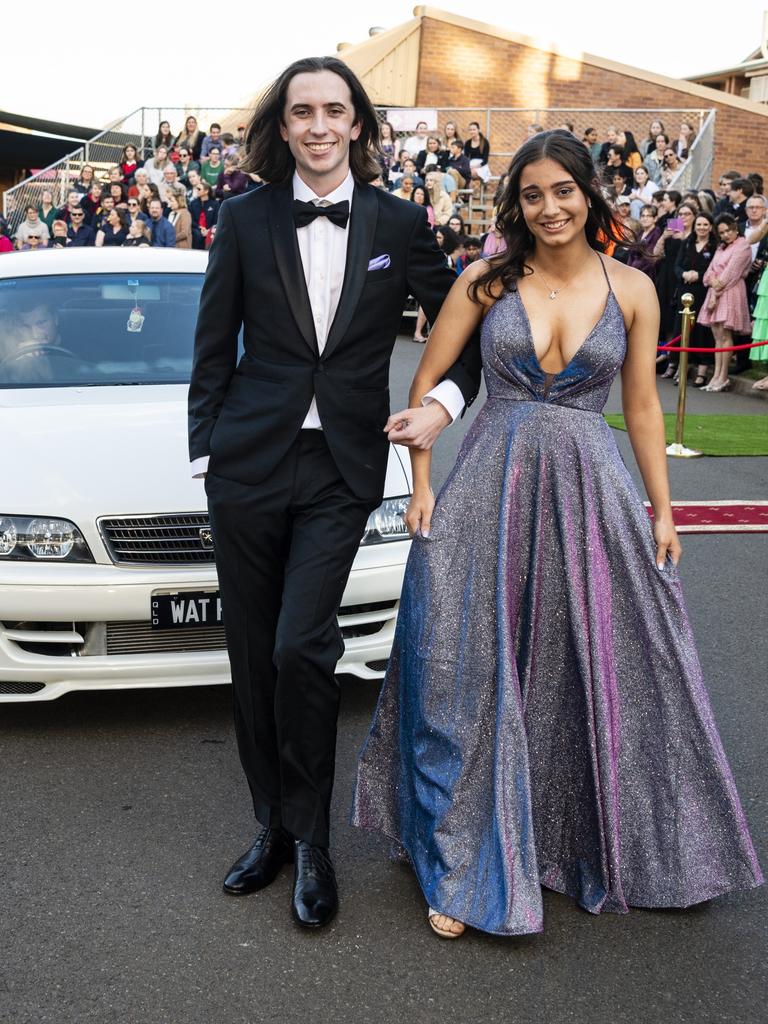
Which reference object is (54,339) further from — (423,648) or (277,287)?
(423,648)

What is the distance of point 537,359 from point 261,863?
157 centimetres

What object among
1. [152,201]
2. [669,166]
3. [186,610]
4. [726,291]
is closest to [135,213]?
[152,201]

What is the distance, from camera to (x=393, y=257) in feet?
11.5

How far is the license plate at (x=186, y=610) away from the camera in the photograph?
14.8 ft

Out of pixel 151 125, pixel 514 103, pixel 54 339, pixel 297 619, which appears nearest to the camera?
pixel 297 619

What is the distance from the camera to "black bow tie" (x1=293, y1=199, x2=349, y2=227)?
3443mm

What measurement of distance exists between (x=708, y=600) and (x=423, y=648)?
365cm

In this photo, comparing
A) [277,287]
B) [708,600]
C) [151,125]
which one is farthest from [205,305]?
[151,125]

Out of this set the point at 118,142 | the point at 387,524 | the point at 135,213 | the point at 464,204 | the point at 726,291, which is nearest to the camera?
the point at 387,524

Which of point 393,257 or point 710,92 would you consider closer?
point 393,257

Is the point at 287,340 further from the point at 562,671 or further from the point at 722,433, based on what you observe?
the point at 722,433

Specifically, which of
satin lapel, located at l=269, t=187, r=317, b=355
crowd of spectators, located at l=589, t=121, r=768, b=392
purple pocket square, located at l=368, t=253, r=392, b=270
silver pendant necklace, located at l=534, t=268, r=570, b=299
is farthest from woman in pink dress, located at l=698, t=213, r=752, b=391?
satin lapel, located at l=269, t=187, r=317, b=355

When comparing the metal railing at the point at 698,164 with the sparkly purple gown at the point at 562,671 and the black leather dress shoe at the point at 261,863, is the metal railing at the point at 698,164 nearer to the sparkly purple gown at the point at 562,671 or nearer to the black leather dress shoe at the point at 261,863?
the sparkly purple gown at the point at 562,671

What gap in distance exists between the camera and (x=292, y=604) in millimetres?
3434
